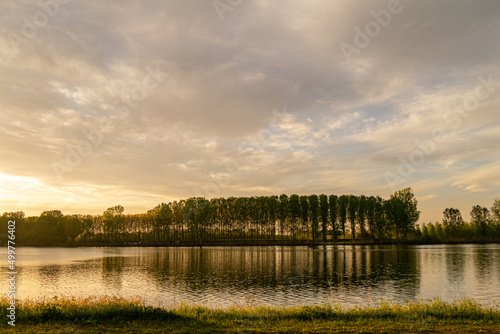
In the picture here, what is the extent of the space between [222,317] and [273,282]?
2087 centimetres

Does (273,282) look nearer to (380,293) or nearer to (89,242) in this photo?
(380,293)

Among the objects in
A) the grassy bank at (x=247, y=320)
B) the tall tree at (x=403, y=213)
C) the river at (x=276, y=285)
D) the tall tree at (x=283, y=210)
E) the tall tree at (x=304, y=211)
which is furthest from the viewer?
the tall tree at (x=283, y=210)

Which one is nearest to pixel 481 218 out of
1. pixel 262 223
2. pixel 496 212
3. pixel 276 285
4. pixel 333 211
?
pixel 496 212

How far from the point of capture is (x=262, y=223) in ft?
463

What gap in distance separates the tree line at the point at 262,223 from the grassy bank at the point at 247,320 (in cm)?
11105

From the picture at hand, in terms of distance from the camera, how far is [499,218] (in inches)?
5177

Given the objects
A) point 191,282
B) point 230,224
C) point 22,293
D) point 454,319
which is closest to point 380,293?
point 454,319

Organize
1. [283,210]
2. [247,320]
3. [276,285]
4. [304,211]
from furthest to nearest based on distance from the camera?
[283,210]
[304,211]
[276,285]
[247,320]

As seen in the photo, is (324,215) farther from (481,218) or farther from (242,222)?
(481,218)

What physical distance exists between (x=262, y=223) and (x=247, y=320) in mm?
127016

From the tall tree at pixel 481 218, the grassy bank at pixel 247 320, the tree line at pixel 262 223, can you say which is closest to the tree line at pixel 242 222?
the tree line at pixel 262 223

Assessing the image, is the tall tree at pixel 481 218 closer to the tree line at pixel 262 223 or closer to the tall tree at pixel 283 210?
the tree line at pixel 262 223

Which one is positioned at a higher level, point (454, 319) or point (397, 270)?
point (454, 319)

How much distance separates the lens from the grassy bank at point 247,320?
524 inches
